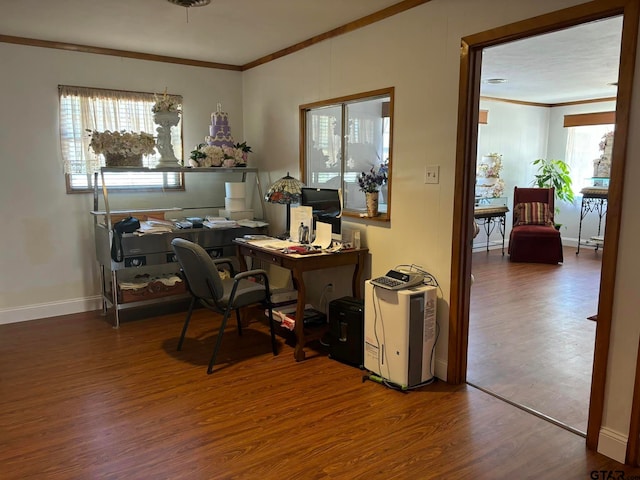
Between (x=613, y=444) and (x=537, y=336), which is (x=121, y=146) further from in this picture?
(x=613, y=444)

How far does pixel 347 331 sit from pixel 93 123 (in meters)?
2.96

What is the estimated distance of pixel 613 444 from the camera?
88.2 inches

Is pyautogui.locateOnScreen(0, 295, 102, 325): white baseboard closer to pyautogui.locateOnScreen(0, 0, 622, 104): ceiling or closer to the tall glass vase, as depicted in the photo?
the tall glass vase

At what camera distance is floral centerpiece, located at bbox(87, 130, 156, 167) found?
12.8 feet

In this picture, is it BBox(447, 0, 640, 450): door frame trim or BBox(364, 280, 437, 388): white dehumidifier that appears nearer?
BBox(447, 0, 640, 450): door frame trim

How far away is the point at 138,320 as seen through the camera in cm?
426

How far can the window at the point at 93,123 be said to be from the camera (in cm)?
423

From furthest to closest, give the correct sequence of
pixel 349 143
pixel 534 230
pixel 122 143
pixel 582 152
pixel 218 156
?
pixel 582 152 → pixel 534 230 → pixel 218 156 → pixel 122 143 → pixel 349 143

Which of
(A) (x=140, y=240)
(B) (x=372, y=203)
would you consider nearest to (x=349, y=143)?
(B) (x=372, y=203)

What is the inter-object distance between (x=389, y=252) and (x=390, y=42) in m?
1.42

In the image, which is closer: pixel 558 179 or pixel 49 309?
pixel 49 309

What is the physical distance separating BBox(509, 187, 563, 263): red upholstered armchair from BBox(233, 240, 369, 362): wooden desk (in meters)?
3.99

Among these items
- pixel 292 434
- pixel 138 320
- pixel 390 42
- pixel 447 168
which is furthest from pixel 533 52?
pixel 138 320

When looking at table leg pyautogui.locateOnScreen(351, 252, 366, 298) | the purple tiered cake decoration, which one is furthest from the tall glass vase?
table leg pyautogui.locateOnScreen(351, 252, 366, 298)
